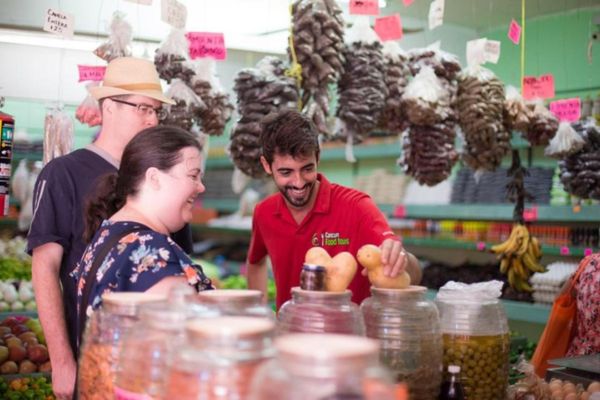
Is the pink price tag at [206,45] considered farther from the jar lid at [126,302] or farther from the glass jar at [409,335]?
the jar lid at [126,302]

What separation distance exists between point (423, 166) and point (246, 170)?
1177 millimetres

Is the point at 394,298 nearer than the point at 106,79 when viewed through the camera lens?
Yes

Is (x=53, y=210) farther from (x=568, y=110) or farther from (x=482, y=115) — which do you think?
(x=568, y=110)

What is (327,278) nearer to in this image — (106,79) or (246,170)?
(106,79)

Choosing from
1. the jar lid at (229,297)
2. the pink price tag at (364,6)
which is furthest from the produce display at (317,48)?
the jar lid at (229,297)

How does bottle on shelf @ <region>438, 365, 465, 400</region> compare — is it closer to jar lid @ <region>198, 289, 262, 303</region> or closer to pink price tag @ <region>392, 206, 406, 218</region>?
jar lid @ <region>198, 289, 262, 303</region>

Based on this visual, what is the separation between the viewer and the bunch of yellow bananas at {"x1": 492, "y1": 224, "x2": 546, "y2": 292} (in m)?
5.27

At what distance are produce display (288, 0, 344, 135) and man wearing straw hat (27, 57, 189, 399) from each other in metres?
1.13

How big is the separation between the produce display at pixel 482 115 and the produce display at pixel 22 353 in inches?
112

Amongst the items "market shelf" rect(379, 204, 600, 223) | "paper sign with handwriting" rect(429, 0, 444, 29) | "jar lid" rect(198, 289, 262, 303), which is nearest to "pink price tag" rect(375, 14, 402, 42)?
"paper sign with handwriting" rect(429, 0, 444, 29)

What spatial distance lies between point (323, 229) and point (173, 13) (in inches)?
58.4

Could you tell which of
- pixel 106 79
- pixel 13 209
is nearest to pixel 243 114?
pixel 106 79

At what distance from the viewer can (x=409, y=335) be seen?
6.18ft

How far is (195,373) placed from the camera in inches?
44.0
